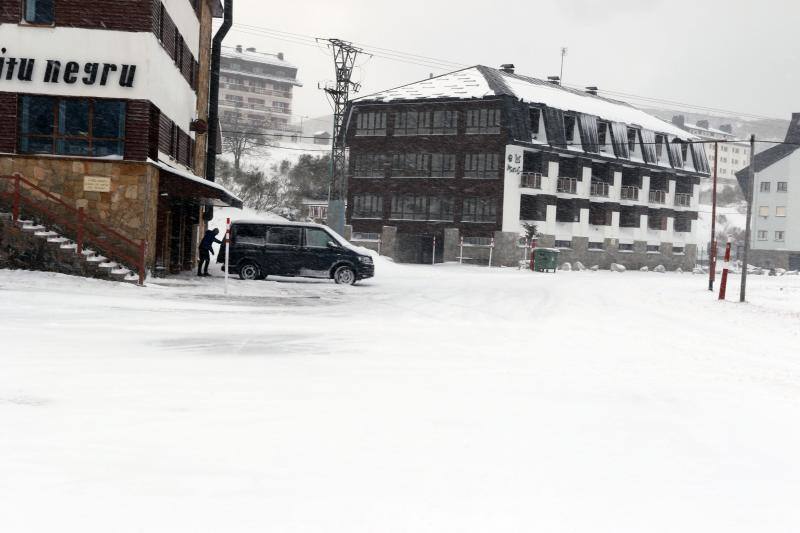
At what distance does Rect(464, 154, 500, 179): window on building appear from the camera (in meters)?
54.0

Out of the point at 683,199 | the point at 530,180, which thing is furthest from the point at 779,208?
the point at 530,180

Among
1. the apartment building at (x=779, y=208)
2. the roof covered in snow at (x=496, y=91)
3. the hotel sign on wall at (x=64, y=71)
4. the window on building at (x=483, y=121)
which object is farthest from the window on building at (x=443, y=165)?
the apartment building at (x=779, y=208)

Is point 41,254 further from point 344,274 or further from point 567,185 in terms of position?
point 567,185

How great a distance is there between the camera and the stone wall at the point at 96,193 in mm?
19938

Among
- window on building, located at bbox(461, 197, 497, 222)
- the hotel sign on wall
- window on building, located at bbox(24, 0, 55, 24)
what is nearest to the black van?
the hotel sign on wall

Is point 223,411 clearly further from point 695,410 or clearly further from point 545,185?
point 545,185

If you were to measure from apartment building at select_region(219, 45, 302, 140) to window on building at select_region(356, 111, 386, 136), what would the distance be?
54739 mm

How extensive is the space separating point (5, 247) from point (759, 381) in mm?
15514

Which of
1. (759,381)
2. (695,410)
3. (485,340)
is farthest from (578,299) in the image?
(695,410)

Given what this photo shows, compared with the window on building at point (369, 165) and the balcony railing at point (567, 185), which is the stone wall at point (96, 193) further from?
the balcony railing at point (567, 185)

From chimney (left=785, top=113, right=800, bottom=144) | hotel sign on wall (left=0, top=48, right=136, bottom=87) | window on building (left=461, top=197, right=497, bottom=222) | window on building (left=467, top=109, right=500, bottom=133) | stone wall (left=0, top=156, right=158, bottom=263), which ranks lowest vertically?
stone wall (left=0, top=156, right=158, bottom=263)

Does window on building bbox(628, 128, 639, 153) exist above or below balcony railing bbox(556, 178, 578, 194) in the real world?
above

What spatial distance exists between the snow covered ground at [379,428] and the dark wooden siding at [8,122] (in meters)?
8.42

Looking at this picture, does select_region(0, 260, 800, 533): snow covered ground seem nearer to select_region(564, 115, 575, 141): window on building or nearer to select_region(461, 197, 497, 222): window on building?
select_region(461, 197, 497, 222): window on building
